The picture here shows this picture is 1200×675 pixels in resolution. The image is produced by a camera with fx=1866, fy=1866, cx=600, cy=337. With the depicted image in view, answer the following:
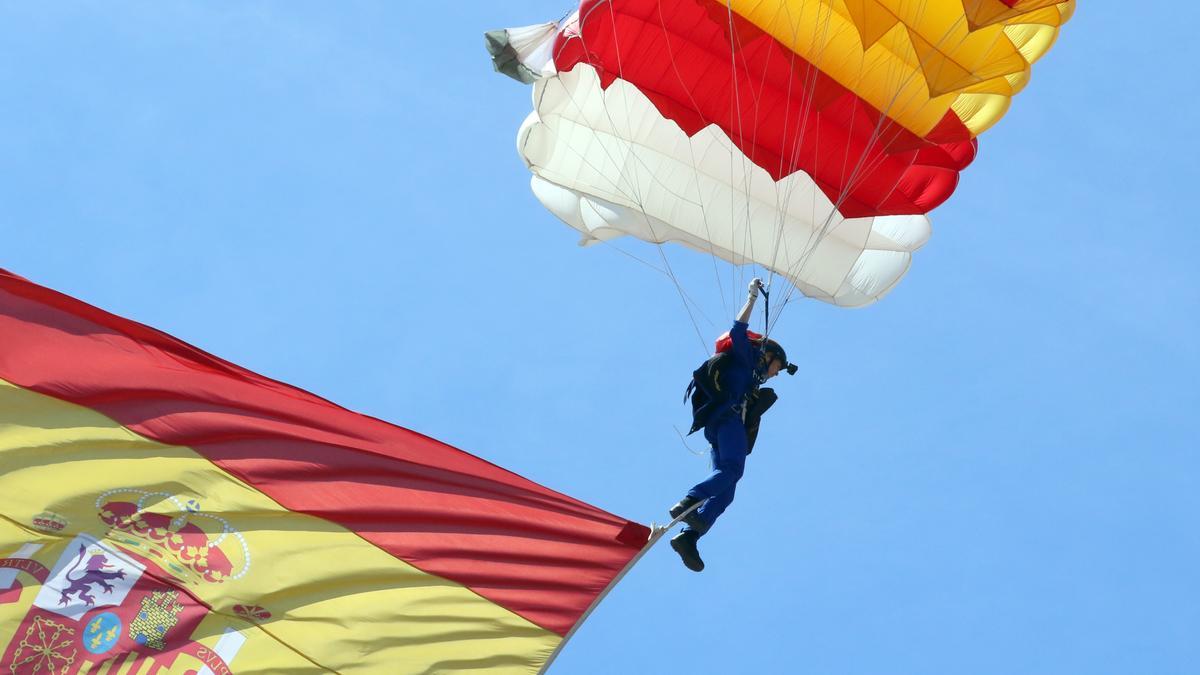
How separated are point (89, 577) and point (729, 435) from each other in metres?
4.07

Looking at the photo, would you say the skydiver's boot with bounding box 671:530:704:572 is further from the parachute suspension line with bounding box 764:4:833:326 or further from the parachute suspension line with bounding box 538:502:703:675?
the parachute suspension line with bounding box 764:4:833:326

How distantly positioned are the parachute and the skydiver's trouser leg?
4.63 feet

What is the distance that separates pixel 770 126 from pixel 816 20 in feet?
3.52

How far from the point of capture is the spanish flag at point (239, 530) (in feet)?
34.0

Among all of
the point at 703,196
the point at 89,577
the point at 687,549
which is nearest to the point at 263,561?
the point at 89,577

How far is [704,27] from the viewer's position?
13.3 meters

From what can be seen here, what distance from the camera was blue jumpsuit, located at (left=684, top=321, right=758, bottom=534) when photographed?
38.4 ft

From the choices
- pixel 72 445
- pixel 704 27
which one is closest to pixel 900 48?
pixel 704 27

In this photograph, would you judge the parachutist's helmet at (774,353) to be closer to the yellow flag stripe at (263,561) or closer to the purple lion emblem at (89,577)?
the yellow flag stripe at (263,561)

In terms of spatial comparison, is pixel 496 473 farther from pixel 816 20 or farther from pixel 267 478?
pixel 816 20

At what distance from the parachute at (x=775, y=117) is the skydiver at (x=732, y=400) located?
82 cm

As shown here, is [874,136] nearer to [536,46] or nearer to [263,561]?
[536,46]

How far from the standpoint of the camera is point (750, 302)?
12586 millimetres

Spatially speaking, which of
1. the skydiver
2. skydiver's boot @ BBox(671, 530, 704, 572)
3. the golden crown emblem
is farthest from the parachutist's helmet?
the golden crown emblem
